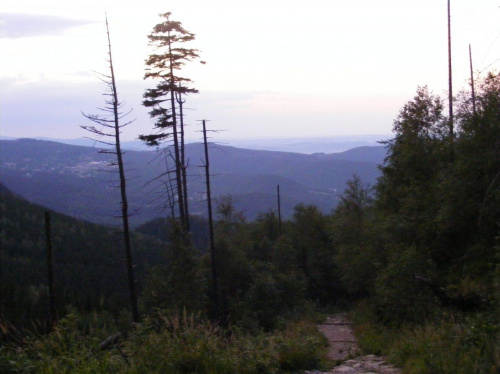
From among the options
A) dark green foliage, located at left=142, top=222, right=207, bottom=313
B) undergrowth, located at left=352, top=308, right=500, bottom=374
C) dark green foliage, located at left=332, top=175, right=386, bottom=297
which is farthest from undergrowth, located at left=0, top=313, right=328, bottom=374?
dark green foliage, located at left=142, top=222, right=207, bottom=313

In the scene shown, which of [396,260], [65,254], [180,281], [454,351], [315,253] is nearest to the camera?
[454,351]

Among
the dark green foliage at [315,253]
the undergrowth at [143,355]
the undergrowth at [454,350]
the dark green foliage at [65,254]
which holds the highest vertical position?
the undergrowth at [143,355]

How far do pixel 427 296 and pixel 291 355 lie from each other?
7.53m

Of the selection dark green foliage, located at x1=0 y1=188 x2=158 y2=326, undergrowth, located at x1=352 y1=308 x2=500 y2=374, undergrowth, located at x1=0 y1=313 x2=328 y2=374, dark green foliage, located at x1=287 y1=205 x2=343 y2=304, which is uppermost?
undergrowth, located at x1=0 y1=313 x2=328 y2=374

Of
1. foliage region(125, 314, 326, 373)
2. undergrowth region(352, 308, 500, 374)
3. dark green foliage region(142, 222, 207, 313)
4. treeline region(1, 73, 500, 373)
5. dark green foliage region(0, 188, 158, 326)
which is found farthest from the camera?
dark green foliage region(0, 188, 158, 326)

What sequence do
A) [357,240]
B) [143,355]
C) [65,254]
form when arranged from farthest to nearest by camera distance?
[65,254] < [357,240] < [143,355]

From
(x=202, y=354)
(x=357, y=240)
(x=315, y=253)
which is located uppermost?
(x=202, y=354)

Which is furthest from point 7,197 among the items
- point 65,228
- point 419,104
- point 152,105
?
point 419,104

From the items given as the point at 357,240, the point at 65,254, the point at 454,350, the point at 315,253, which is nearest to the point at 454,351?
the point at 454,350

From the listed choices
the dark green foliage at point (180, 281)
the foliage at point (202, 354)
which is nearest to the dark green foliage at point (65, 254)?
the dark green foliage at point (180, 281)

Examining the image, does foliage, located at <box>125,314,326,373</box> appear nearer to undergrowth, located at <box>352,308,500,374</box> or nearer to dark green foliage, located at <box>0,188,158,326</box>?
undergrowth, located at <box>352,308,500,374</box>

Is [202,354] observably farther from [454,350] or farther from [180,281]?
[180,281]

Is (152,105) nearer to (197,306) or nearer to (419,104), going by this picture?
(197,306)

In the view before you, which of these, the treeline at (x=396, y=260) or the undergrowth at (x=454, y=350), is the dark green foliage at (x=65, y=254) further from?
the undergrowth at (x=454, y=350)
